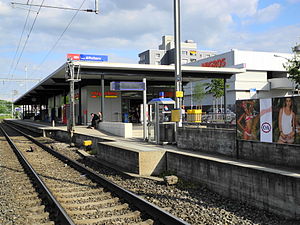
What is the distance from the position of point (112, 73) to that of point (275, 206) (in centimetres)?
2234

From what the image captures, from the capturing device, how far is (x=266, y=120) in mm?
8055

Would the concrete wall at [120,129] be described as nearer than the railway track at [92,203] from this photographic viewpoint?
No

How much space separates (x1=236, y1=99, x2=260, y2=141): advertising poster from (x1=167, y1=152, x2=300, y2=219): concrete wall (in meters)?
1.42

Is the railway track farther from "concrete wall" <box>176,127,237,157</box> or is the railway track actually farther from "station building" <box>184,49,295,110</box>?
"station building" <box>184,49,295,110</box>

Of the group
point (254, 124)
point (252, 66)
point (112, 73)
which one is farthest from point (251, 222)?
point (252, 66)

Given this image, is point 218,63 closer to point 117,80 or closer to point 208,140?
point 117,80

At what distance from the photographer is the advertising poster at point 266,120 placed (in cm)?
795

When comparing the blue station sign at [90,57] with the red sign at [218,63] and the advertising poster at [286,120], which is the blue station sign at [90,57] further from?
the red sign at [218,63]

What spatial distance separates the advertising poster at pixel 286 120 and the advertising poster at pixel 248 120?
2.14 ft

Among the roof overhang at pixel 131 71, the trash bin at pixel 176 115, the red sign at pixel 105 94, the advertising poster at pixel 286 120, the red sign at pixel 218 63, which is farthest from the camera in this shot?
the red sign at pixel 218 63

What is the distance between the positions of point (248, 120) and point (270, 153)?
3.36ft

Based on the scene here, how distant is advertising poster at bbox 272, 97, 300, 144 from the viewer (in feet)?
23.6

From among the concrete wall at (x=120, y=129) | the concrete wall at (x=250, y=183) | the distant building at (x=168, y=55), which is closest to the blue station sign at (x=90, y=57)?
the concrete wall at (x=120, y=129)

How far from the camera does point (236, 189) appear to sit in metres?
7.31
